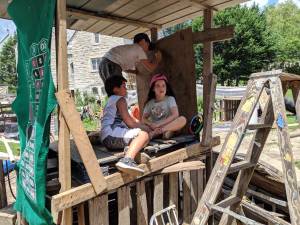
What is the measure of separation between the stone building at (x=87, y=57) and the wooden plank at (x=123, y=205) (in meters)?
27.1

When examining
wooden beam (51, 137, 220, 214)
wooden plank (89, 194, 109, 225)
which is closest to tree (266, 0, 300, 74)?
wooden beam (51, 137, 220, 214)

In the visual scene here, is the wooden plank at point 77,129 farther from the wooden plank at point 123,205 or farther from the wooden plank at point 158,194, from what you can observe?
the wooden plank at point 158,194

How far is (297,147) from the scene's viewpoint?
9.09 m

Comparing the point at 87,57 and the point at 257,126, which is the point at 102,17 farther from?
the point at 87,57

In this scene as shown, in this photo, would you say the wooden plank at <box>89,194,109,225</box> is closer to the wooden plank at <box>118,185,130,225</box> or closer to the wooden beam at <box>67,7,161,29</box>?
the wooden plank at <box>118,185,130,225</box>

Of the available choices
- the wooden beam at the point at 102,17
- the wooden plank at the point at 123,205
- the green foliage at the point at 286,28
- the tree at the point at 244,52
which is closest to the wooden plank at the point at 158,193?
the wooden plank at the point at 123,205

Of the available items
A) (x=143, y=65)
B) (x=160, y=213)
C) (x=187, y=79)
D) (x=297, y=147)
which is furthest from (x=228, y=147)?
(x=297, y=147)

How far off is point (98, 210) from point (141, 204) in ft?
1.69

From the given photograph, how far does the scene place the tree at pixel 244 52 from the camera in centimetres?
3234

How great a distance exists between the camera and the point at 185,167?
130 inches

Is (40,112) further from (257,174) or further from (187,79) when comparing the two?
(257,174)

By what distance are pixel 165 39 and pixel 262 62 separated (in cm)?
3056

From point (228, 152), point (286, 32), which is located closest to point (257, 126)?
point (228, 152)

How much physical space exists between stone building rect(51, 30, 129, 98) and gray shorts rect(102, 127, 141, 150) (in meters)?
26.6
